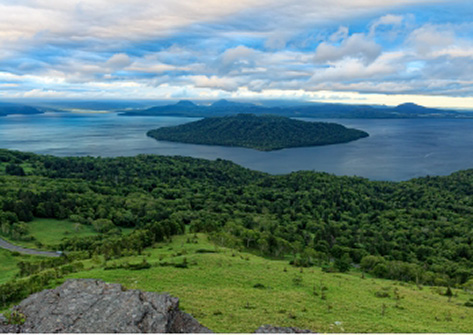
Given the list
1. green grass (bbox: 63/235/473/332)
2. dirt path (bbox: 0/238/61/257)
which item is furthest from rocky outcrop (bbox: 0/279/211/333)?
dirt path (bbox: 0/238/61/257)

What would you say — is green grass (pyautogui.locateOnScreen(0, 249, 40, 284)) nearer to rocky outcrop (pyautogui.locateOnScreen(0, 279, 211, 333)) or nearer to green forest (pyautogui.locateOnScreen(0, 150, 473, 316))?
green forest (pyautogui.locateOnScreen(0, 150, 473, 316))

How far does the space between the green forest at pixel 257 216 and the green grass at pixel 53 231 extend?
146 centimetres

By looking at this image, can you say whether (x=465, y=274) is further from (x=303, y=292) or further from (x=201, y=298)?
(x=201, y=298)

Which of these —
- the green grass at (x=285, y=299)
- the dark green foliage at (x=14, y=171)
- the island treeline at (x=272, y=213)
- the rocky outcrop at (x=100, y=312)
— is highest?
the rocky outcrop at (x=100, y=312)

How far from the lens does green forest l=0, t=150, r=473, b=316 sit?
5500 cm

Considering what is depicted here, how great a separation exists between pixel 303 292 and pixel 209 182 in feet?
491

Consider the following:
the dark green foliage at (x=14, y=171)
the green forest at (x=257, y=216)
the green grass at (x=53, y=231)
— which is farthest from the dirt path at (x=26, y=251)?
the dark green foliage at (x=14, y=171)

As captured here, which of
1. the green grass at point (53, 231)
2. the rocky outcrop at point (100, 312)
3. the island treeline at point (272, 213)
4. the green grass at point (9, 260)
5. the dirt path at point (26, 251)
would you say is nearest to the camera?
the rocky outcrop at point (100, 312)

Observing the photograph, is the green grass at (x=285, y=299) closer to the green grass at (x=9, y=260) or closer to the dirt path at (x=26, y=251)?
the green grass at (x=9, y=260)

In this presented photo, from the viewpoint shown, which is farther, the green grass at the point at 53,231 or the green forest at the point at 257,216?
the green grass at the point at 53,231

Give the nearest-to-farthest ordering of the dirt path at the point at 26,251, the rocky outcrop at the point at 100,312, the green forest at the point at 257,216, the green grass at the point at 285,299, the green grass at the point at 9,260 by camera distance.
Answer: the rocky outcrop at the point at 100,312
the green grass at the point at 285,299
the green grass at the point at 9,260
the green forest at the point at 257,216
the dirt path at the point at 26,251

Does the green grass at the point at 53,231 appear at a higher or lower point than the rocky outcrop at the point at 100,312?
lower

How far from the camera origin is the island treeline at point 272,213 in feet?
192

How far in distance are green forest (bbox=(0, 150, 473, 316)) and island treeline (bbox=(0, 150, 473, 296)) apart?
0.35 metres
